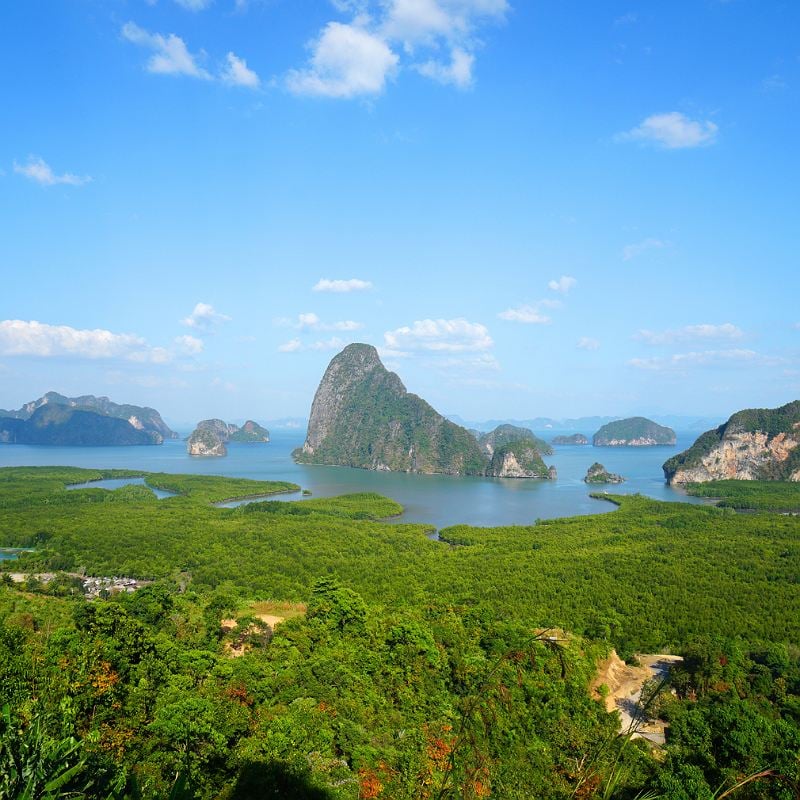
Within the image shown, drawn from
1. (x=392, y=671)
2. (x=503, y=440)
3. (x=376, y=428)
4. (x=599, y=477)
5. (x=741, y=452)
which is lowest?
(x=599, y=477)

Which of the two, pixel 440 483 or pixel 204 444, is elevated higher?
pixel 204 444

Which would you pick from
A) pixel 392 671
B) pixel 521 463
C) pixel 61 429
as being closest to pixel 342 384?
pixel 521 463

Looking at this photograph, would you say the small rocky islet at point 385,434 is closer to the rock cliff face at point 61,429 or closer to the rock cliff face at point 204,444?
the rock cliff face at point 204,444

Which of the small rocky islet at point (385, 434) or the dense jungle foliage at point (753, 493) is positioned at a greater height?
the small rocky islet at point (385, 434)

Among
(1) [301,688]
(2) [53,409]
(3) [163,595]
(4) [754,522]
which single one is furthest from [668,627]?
(2) [53,409]

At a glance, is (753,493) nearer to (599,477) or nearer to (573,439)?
(599,477)

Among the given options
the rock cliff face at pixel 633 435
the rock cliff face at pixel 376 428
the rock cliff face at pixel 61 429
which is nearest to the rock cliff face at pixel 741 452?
the rock cliff face at pixel 376 428

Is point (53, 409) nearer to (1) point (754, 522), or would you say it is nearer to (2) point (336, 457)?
(2) point (336, 457)
